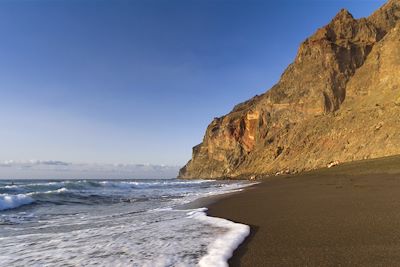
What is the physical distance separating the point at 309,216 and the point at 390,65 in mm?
38837

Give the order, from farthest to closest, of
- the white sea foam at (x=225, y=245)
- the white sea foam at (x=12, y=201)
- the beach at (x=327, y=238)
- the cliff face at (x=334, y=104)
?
the cliff face at (x=334, y=104) → the white sea foam at (x=12, y=201) → the white sea foam at (x=225, y=245) → the beach at (x=327, y=238)

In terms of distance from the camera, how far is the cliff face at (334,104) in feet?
119

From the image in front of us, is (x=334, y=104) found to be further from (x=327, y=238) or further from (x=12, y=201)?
(x=327, y=238)

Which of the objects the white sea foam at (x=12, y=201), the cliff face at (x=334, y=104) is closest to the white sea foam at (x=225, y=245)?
the white sea foam at (x=12, y=201)

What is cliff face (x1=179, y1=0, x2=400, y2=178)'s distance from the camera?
36.2 meters

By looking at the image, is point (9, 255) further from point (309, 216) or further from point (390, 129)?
point (390, 129)

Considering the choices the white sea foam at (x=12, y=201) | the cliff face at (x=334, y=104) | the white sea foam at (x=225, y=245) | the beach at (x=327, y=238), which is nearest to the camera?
the beach at (x=327, y=238)

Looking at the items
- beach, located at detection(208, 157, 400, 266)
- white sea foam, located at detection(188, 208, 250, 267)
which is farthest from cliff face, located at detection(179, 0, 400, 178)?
white sea foam, located at detection(188, 208, 250, 267)

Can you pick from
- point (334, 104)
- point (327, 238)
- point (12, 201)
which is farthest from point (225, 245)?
point (334, 104)

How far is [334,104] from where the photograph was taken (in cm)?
5219

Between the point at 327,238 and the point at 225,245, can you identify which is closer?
the point at 327,238

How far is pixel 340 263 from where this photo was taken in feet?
12.7

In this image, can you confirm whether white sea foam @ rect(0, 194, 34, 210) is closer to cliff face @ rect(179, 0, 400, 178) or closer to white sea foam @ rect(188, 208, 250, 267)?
white sea foam @ rect(188, 208, 250, 267)

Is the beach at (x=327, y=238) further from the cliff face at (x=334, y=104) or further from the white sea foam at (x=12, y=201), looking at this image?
the cliff face at (x=334, y=104)
